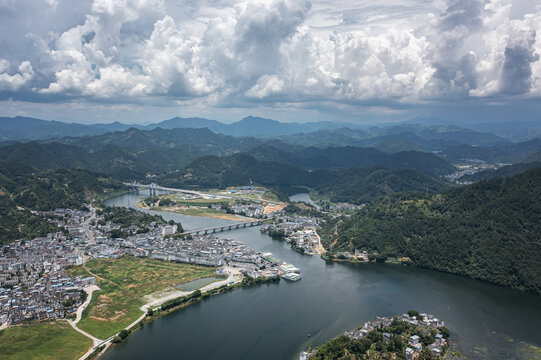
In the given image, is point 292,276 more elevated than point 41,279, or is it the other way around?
point 41,279

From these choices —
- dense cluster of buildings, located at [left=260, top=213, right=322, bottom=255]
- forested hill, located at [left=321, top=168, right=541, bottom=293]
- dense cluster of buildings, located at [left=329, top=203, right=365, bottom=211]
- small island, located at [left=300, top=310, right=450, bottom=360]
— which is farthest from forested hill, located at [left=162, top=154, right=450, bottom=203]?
small island, located at [left=300, top=310, right=450, bottom=360]

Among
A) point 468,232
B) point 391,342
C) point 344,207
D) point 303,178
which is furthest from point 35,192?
point 468,232

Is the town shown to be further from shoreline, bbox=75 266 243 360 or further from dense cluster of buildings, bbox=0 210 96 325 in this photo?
shoreline, bbox=75 266 243 360

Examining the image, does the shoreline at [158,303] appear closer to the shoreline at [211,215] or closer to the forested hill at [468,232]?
the forested hill at [468,232]

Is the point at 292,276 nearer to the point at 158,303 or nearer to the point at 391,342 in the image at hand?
the point at 158,303

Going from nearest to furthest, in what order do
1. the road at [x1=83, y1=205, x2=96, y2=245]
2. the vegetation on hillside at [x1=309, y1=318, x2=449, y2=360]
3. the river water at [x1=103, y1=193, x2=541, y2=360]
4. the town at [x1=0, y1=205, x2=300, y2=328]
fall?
the vegetation on hillside at [x1=309, y1=318, x2=449, y2=360]
the river water at [x1=103, y1=193, x2=541, y2=360]
the town at [x1=0, y1=205, x2=300, y2=328]
the road at [x1=83, y1=205, x2=96, y2=245]

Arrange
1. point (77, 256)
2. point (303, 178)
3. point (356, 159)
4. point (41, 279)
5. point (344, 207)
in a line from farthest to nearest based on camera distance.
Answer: point (356, 159) < point (303, 178) < point (344, 207) < point (77, 256) < point (41, 279)

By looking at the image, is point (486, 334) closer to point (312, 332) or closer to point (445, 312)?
point (445, 312)

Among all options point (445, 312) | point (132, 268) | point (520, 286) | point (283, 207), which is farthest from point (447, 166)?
point (132, 268)
